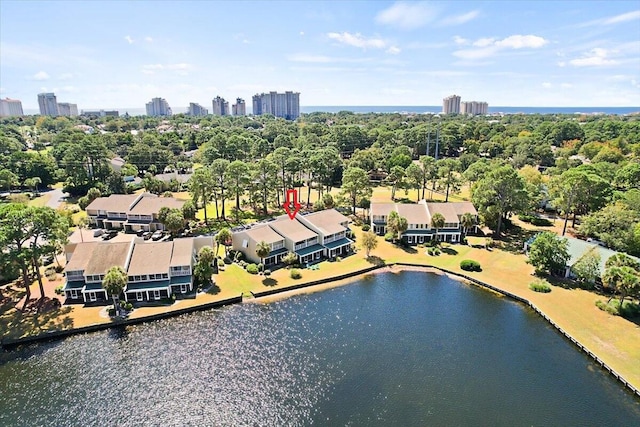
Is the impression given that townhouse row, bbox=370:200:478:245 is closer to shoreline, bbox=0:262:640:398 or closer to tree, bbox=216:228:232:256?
shoreline, bbox=0:262:640:398

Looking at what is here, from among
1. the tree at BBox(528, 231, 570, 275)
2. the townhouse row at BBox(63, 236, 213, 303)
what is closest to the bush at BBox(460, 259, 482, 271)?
the tree at BBox(528, 231, 570, 275)

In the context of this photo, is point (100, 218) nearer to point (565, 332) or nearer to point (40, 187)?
point (40, 187)

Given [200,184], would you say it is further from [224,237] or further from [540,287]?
[540,287]

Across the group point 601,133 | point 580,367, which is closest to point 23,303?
point 580,367

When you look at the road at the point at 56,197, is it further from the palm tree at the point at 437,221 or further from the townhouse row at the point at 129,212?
the palm tree at the point at 437,221

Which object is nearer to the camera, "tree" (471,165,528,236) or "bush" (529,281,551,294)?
"bush" (529,281,551,294)
